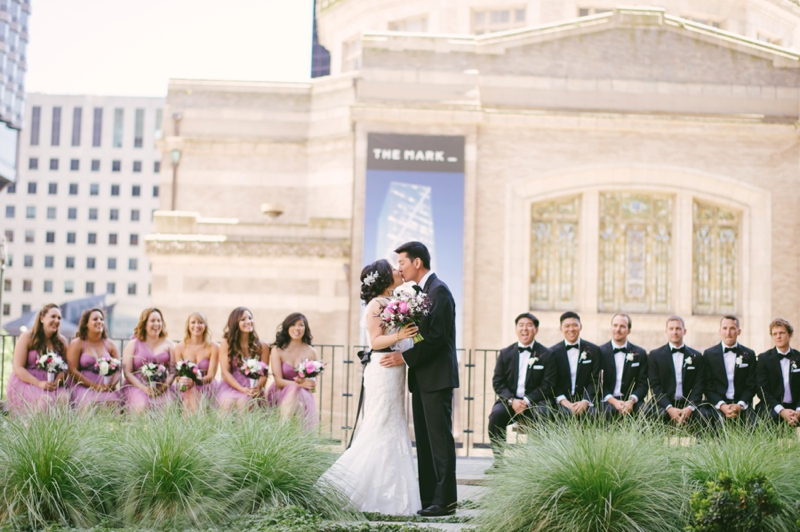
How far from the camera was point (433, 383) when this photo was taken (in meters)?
7.50

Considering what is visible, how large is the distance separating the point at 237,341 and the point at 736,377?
19.9 feet

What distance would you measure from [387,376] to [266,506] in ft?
5.35

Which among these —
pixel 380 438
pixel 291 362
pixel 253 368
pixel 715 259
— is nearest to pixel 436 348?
pixel 380 438

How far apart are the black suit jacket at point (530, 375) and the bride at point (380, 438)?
2.89 metres

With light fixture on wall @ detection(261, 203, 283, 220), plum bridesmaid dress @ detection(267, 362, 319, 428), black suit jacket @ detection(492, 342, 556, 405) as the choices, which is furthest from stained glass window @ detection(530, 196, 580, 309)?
plum bridesmaid dress @ detection(267, 362, 319, 428)

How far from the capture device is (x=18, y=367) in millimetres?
10477

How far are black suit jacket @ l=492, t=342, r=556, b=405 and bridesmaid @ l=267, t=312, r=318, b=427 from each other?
89.1 inches

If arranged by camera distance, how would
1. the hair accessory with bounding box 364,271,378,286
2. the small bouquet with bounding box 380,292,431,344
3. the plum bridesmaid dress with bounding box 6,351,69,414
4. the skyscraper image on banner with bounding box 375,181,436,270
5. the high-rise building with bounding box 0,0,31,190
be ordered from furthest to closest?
the high-rise building with bounding box 0,0,31,190 < the skyscraper image on banner with bounding box 375,181,436,270 < the plum bridesmaid dress with bounding box 6,351,69,414 < the hair accessory with bounding box 364,271,378,286 < the small bouquet with bounding box 380,292,431,344

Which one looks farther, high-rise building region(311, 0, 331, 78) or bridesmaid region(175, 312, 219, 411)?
high-rise building region(311, 0, 331, 78)

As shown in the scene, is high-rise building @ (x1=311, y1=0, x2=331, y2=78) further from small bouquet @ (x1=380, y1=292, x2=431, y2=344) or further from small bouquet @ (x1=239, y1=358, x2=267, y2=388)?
small bouquet @ (x1=380, y1=292, x2=431, y2=344)

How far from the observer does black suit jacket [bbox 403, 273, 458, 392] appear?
7.39 meters

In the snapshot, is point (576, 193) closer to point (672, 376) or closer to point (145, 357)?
point (672, 376)

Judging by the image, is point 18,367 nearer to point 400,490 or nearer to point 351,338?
point 400,490

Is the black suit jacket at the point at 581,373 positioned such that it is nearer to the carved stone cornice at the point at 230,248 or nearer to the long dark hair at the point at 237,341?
the long dark hair at the point at 237,341
